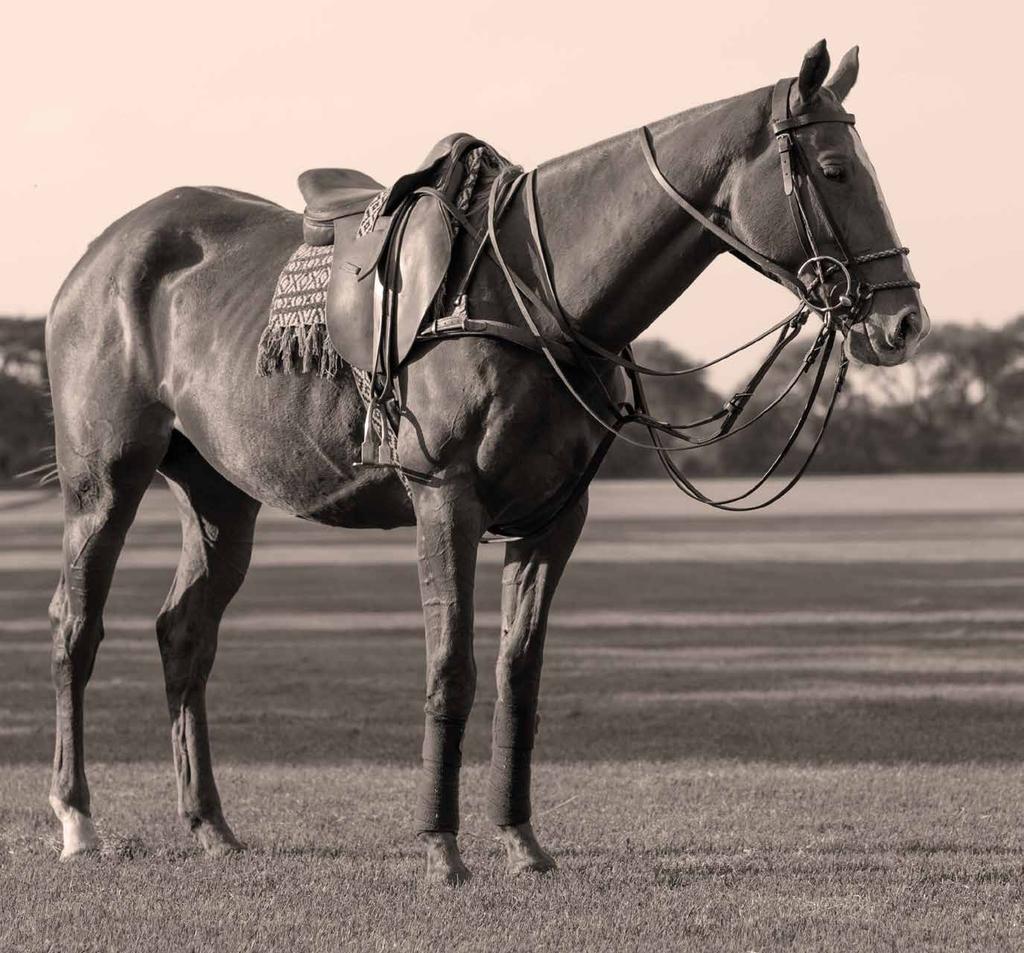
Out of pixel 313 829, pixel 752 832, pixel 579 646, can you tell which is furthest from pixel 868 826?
pixel 579 646

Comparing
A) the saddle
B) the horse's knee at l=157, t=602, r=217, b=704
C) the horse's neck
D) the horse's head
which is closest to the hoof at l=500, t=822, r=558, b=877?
the saddle

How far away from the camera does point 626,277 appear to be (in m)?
5.84

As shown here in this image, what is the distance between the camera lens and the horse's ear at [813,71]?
534 cm

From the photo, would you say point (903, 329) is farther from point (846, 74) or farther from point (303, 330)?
point (303, 330)

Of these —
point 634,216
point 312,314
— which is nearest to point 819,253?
point 634,216

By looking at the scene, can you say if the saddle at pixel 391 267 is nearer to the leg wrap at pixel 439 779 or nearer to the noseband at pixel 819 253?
the leg wrap at pixel 439 779

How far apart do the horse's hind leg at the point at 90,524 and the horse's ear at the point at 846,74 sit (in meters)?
3.11

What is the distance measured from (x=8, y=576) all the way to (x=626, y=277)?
19.1 metres

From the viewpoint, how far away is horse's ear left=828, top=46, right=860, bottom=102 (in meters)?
5.72

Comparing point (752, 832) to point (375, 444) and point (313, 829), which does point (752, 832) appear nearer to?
point (313, 829)

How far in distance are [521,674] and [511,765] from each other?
0.35m

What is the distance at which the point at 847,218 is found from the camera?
543 centimetres

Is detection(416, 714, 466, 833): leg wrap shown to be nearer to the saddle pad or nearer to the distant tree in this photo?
the saddle pad

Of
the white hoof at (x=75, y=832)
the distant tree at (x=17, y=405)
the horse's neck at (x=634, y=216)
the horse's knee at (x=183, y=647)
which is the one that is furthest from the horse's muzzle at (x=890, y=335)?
the distant tree at (x=17, y=405)
